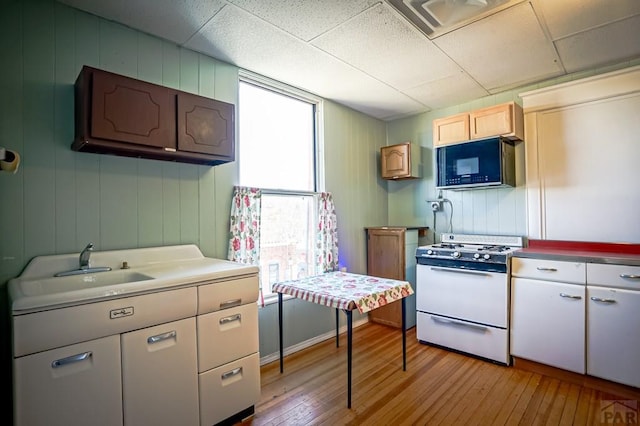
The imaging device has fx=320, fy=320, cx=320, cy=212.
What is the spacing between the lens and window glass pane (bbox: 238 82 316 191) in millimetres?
2812

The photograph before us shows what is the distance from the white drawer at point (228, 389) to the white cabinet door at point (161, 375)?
0.06m

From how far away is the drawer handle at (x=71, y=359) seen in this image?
136cm

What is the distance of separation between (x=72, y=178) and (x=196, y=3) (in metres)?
1.27

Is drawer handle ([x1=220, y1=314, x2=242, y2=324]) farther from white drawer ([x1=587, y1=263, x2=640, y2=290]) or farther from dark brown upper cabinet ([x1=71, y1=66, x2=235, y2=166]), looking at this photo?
white drawer ([x1=587, y1=263, x2=640, y2=290])

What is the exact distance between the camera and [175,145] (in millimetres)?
2072

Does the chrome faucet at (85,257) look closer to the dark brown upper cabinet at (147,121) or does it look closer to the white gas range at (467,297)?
the dark brown upper cabinet at (147,121)

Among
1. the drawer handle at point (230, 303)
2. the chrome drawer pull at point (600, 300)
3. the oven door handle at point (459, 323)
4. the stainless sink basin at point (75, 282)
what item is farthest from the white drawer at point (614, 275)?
the stainless sink basin at point (75, 282)

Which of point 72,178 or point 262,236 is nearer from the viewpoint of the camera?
point 72,178

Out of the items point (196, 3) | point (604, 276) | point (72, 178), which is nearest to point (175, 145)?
point (72, 178)

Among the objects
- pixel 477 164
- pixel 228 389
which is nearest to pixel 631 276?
pixel 477 164

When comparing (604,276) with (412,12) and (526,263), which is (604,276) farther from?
(412,12)

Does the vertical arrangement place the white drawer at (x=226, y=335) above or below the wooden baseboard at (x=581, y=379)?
above

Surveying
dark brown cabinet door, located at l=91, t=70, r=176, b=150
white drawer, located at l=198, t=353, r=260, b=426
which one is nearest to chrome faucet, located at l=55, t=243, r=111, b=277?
dark brown cabinet door, located at l=91, t=70, r=176, b=150

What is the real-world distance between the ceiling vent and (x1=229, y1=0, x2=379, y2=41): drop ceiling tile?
0.22 m
